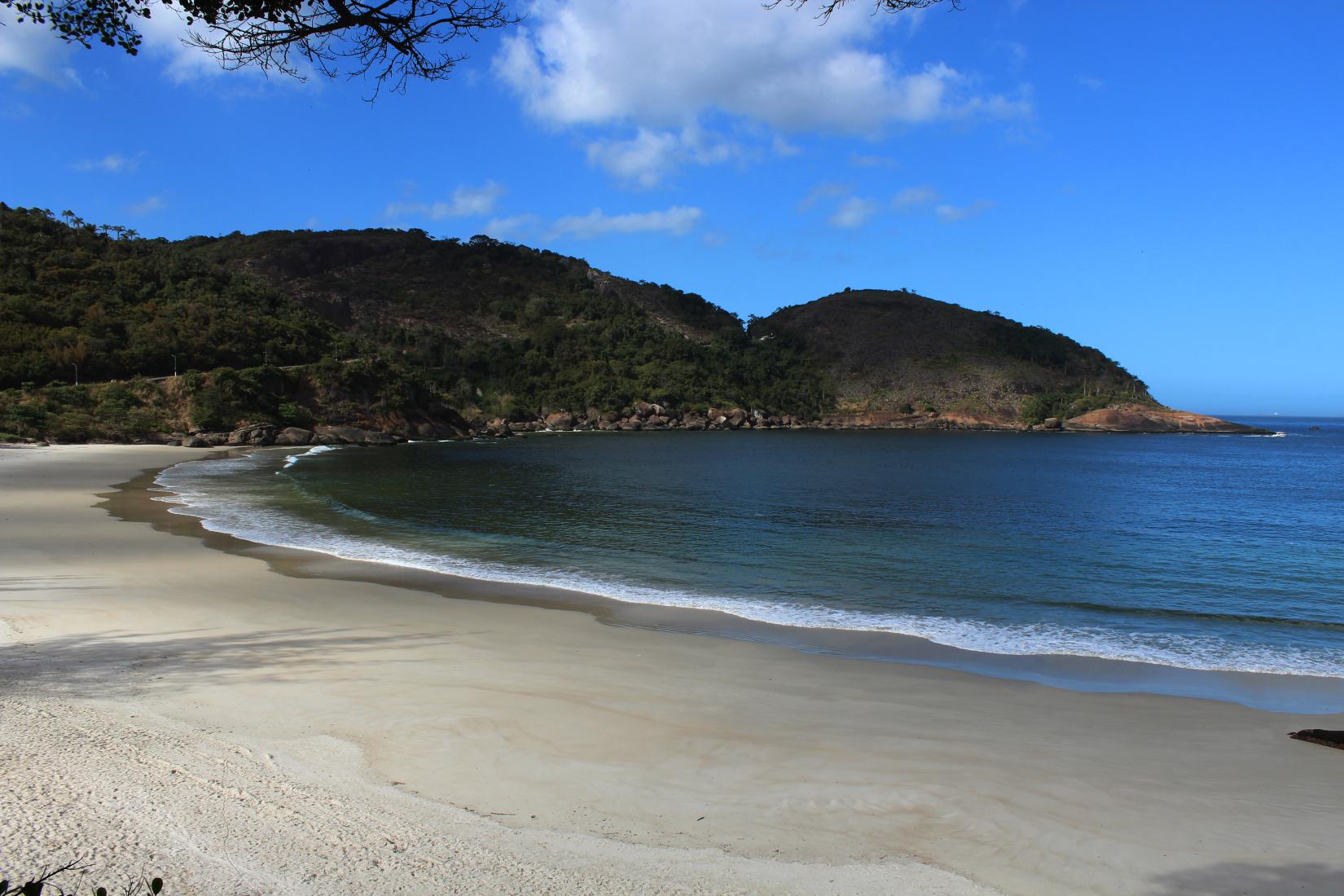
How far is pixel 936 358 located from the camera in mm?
161625

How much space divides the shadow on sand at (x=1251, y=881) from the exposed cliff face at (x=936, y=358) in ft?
477

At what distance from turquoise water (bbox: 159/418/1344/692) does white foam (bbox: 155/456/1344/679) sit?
5 centimetres

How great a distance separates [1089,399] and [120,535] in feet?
509

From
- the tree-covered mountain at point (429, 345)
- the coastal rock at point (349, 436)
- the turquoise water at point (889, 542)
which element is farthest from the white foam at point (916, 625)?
the coastal rock at point (349, 436)

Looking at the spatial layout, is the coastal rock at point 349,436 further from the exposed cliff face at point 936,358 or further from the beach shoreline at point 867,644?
the exposed cliff face at point 936,358

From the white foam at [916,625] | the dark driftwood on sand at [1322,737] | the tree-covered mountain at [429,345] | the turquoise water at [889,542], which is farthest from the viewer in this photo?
the tree-covered mountain at [429,345]

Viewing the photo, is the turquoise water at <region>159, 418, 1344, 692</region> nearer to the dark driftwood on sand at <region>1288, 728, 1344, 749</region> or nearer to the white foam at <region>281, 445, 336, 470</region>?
the white foam at <region>281, 445, 336, 470</region>

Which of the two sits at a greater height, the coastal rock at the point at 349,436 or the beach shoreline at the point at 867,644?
the coastal rock at the point at 349,436

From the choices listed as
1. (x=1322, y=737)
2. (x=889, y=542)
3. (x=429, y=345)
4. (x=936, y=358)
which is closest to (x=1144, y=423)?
(x=936, y=358)

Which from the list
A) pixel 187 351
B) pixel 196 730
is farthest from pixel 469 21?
pixel 187 351

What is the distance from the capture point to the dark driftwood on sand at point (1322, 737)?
21.7 feet

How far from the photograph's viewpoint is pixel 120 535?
1772 cm

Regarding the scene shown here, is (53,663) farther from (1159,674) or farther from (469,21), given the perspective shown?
(1159,674)

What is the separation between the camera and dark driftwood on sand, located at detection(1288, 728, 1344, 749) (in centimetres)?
661
